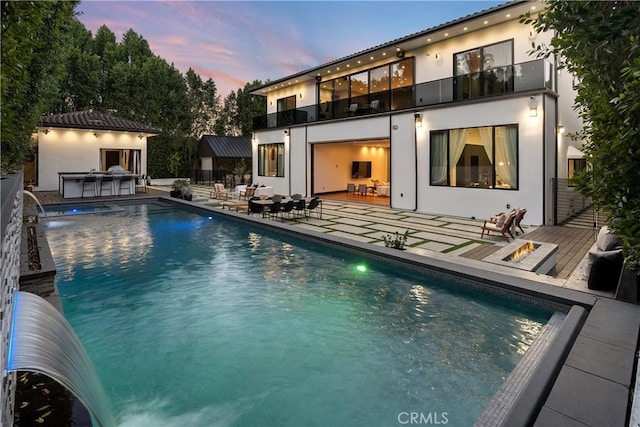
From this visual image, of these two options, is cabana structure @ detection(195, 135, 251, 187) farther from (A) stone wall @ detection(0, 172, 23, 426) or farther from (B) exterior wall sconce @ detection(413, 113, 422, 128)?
(A) stone wall @ detection(0, 172, 23, 426)

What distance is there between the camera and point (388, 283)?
6805mm

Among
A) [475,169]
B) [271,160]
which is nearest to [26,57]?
[475,169]

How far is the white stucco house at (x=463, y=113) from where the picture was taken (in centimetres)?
1118

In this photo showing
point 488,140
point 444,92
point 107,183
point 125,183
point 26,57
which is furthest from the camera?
point 125,183

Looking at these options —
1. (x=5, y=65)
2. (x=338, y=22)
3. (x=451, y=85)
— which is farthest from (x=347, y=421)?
(x=338, y=22)

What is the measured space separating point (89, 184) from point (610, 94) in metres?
20.6

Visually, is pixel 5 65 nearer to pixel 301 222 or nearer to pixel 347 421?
pixel 347 421

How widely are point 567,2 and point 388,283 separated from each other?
5212 mm

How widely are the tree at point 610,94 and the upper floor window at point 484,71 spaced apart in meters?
10.6

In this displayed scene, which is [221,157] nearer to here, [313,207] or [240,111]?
[240,111]

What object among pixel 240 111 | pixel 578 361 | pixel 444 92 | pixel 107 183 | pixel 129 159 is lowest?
pixel 578 361

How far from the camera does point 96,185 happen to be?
18.5m

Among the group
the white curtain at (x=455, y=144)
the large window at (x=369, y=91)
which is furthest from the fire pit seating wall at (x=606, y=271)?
the large window at (x=369, y=91)

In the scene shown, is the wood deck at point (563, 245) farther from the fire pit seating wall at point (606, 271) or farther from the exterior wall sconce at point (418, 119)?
the exterior wall sconce at point (418, 119)
